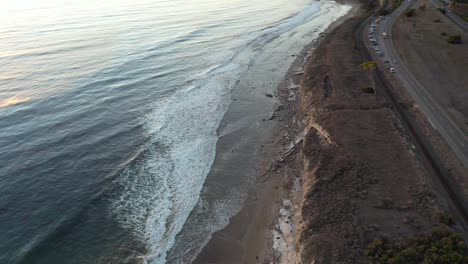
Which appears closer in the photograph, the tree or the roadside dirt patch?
the roadside dirt patch

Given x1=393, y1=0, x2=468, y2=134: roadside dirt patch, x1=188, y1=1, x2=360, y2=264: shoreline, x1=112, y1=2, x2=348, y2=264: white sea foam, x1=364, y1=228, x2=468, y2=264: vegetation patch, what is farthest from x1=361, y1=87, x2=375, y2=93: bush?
x1=364, y1=228, x2=468, y2=264: vegetation patch

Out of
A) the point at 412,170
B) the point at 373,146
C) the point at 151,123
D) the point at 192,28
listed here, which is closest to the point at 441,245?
the point at 412,170

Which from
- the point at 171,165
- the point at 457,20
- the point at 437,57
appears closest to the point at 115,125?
the point at 171,165

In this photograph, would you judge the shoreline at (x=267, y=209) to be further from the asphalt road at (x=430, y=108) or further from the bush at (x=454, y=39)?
the bush at (x=454, y=39)

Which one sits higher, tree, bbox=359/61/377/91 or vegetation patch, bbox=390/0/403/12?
vegetation patch, bbox=390/0/403/12

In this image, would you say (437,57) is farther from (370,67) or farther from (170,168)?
(170,168)

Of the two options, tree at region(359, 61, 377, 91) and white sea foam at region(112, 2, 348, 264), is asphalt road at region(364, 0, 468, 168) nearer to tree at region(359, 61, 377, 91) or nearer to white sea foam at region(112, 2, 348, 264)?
tree at region(359, 61, 377, 91)

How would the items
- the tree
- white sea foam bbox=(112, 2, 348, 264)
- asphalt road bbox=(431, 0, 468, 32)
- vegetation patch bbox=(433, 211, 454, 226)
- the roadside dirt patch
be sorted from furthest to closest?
asphalt road bbox=(431, 0, 468, 32) → the tree → the roadside dirt patch → white sea foam bbox=(112, 2, 348, 264) → vegetation patch bbox=(433, 211, 454, 226)
